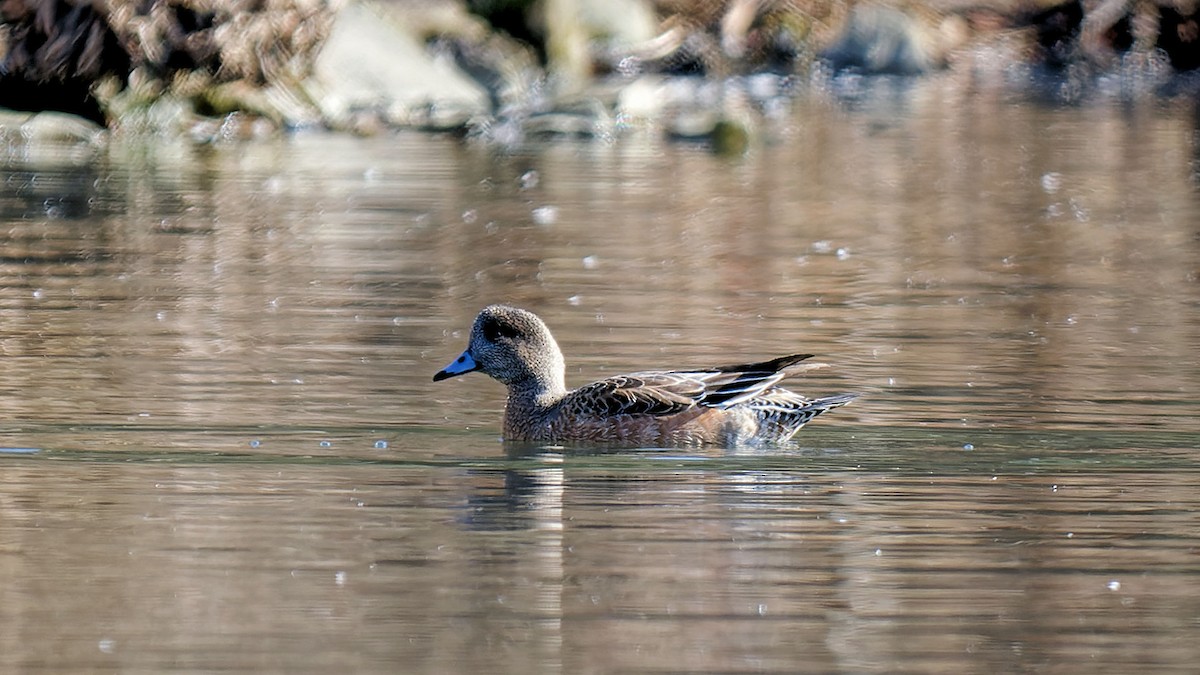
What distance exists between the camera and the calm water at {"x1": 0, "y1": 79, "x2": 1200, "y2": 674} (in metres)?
6.04

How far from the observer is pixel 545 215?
17.5m

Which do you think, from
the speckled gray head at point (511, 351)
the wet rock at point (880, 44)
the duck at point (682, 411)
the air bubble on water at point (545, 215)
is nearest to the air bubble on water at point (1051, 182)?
the air bubble on water at point (545, 215)

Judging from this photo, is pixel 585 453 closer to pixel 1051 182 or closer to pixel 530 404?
pixel 530 404

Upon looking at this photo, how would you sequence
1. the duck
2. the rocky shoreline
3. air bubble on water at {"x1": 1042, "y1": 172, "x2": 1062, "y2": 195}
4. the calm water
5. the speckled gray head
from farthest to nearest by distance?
the rocky shoreline
air bubble on water at {"x1": 1042, "y1": 172, "x2": 1062, "y2": 195}
the speckled gray head
the duck
the calm water

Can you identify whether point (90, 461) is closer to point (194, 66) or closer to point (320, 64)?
point (194, 66)

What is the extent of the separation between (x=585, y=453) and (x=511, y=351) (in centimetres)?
84

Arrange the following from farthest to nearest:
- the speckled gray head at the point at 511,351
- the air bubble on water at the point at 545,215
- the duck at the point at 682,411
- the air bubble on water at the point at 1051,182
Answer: the air bubble on water at the point at 1051,182, the air bubble on water at the point at 545,215, the speckled gray head at the point at 511,351, the duck at the point at 682,411

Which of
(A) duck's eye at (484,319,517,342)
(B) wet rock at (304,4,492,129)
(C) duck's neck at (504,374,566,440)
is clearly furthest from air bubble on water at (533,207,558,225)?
(B) wet rock at (304,4,492,129)

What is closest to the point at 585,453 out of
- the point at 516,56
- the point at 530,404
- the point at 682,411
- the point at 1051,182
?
the point at 682,411

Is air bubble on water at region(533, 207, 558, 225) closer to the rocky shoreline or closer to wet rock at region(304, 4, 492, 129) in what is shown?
the rocky shoreline

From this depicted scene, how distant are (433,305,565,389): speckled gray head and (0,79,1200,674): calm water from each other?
250 millimetres

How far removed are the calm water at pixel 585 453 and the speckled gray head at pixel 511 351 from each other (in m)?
0.25

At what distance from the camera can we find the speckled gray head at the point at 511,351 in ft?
31.1

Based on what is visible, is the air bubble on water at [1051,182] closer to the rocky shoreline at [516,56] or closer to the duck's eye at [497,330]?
the rocky shoreline at [516,56]
